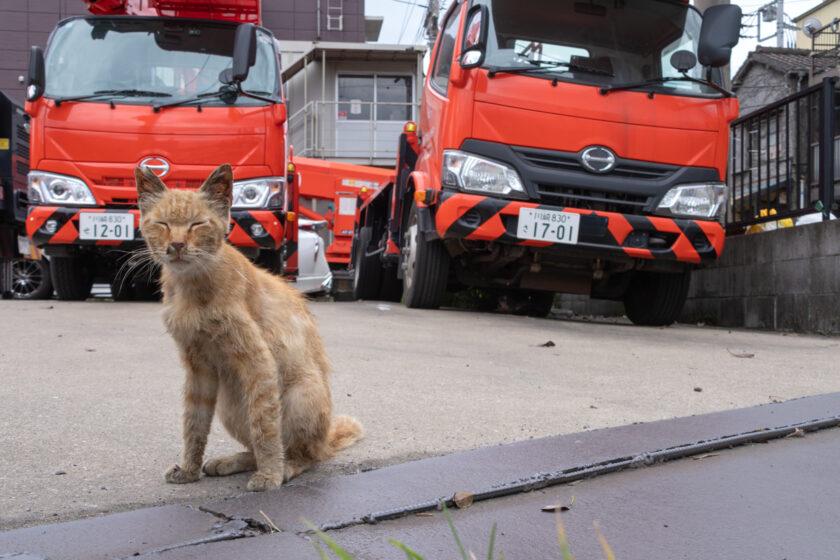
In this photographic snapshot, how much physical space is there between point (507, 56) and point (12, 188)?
26.5ft

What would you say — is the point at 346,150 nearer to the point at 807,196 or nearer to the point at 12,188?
the point at 12,188

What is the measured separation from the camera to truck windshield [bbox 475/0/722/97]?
639 centimetres

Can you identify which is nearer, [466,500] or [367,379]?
[466,500]

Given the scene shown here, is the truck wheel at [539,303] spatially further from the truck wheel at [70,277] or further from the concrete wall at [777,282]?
the truck wheel at [70,277]

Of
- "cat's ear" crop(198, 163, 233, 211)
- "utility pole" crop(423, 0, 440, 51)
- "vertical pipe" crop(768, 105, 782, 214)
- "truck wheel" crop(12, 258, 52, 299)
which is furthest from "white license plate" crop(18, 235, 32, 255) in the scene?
"utility pole" crop(423, 0, 440, 51)

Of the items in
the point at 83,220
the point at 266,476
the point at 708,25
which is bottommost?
the point at 266,476

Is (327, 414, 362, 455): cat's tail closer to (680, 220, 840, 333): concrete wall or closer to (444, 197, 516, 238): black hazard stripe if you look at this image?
(444, 197, 516, 238): black hazard stripe

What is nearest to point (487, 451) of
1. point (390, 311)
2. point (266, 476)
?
point (266, 476)

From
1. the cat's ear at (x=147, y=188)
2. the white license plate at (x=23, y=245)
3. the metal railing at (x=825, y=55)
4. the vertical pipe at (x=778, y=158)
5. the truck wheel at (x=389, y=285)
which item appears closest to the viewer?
the cat's ear at (x=147, y=188)

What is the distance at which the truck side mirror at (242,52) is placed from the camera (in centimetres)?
671

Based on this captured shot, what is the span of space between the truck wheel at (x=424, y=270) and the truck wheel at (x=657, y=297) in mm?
1982

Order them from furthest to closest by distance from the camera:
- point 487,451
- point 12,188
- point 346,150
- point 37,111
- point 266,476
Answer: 1. point 346,150
2. point 12,188
3. point 37,111
4. point 487,451
5. point 266,476

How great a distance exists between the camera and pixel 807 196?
7.29m

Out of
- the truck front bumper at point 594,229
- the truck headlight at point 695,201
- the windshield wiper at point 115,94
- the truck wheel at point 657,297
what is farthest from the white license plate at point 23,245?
the truck headlight at point 695,201
